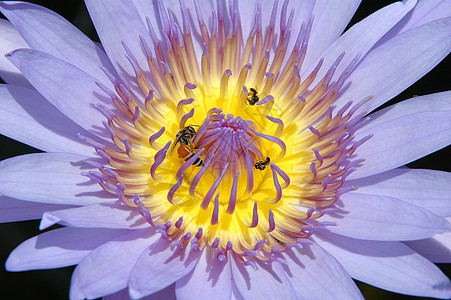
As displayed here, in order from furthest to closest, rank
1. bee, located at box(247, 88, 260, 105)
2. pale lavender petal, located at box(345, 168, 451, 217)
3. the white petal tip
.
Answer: bee, located at box(247, 88, 260, 105)
pale lavender petal, located at box(345, 168, 451, 217)
the white petal tip

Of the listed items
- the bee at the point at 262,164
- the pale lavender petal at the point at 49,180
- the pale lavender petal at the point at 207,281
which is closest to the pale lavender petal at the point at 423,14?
the bee at the point at 262,164

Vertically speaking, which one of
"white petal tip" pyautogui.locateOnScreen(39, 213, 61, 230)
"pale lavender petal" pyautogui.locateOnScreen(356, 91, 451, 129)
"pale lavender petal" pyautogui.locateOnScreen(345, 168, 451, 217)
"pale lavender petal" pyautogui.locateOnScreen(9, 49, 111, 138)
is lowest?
"white petal tip" pyautogui.locateOnScreen(39, 213, 61, 230)

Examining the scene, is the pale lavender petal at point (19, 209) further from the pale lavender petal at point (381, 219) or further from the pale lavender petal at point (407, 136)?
the pale lavender petal at point (407, 136)

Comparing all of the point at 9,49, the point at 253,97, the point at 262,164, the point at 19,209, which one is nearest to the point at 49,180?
the point at 19,209

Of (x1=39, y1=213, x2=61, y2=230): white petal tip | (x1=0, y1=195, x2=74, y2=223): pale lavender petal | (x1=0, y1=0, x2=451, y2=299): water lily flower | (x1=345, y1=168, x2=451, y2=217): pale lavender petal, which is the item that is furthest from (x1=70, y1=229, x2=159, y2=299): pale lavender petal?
(x1=345, y1=168, x2=451, y2=217): pale lavender petal

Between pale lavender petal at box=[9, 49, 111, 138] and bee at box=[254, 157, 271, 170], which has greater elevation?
bee at box=[254, 157, 271, 170]

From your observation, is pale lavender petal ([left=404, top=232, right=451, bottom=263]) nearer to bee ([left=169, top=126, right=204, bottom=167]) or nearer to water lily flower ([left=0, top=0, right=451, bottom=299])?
water lily flower ([left=0, top=0, right=451, bottom=299])

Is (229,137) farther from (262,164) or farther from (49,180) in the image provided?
(49,180)

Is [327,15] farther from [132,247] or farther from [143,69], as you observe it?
[132,247]
